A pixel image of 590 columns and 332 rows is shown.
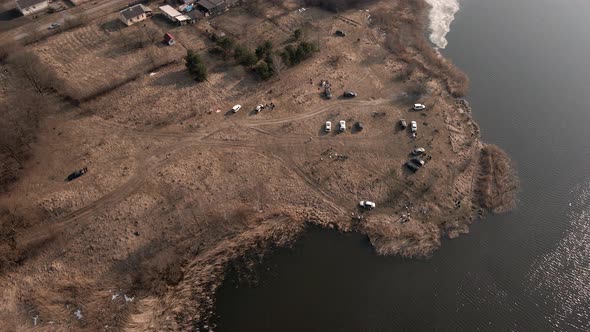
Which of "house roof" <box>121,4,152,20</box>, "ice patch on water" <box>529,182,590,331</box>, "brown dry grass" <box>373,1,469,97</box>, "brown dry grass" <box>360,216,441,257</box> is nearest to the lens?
"ice patch on water" <box>529,182,590,331</box>

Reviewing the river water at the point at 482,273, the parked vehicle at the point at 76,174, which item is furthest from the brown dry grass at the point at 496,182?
the parked vehicle at the point at 76,174

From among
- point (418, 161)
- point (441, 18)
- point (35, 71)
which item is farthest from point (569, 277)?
point (35, 71)

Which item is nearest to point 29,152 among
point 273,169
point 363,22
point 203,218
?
point 203,218

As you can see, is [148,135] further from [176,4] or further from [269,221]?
[176,4]

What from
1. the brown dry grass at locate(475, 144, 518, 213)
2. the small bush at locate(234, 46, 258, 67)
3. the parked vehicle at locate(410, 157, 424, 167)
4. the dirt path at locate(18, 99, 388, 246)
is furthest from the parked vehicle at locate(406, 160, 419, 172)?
the small bush at locate(234, 46, 258, 67)

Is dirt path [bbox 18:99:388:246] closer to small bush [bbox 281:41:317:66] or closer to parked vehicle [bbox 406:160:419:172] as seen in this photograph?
parked vehicle [bbox 406:160:419:172]

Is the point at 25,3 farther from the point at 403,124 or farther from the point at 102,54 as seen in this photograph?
the point at 403,124
